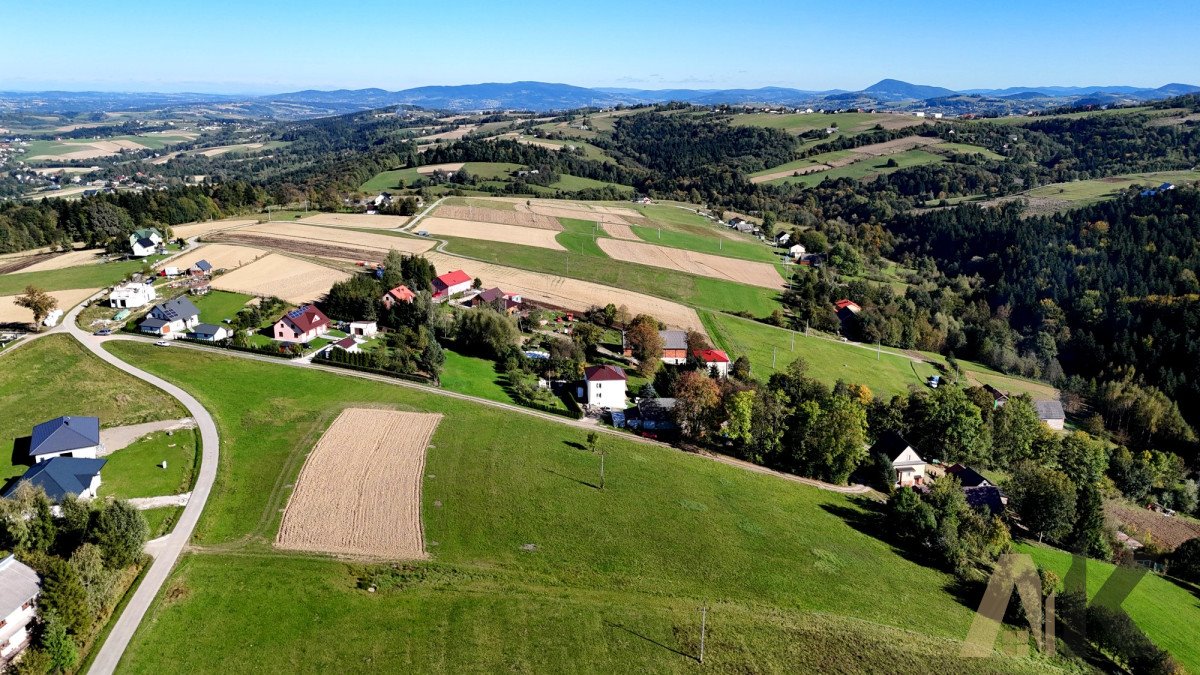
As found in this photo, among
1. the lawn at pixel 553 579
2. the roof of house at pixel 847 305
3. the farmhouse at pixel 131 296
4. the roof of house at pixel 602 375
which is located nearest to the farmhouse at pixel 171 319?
the farmhouse at pixel 131 296

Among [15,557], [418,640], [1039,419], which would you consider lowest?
[1039,419]

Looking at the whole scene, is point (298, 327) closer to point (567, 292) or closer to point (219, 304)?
point (219, 304)

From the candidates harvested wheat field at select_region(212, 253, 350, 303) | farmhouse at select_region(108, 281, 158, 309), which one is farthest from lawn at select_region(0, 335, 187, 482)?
harvested wheat field at select_region(212, 253, 350, 303)

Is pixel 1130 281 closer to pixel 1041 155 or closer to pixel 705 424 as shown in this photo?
pixel 705 424

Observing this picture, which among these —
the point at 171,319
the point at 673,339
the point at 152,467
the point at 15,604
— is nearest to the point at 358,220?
the point at 171,319

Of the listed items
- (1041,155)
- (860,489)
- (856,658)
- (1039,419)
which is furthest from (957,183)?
(856,658)

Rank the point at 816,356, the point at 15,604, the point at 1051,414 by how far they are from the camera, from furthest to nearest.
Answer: the point at 816,356
the point at 1051,414
the point at 15,604
